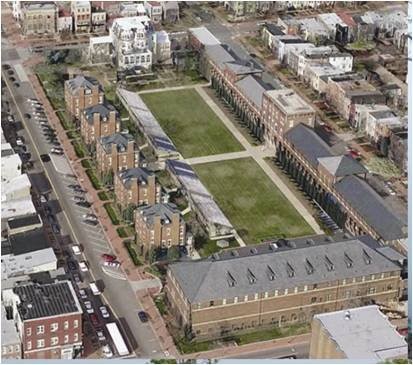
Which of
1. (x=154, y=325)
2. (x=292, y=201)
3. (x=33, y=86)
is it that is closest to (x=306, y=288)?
(x=154, y=325)

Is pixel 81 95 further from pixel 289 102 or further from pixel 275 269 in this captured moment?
pixel 275 269

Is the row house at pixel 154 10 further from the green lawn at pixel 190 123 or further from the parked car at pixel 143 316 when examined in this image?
the parked car at pixel 143 316

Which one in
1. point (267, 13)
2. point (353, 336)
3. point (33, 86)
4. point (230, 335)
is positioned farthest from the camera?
point (267, 13)

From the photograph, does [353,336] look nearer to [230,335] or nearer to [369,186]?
[230,335]

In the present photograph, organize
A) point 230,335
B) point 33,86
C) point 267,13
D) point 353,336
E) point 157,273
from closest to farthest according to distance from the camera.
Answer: point 353,336
point 230,335
point 157,273
point 33,86
point 267,13

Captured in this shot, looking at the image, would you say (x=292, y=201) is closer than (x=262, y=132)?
Yes

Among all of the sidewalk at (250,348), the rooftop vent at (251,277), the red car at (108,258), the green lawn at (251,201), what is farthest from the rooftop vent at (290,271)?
the red car at (108,258)

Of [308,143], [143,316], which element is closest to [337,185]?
[308,143]

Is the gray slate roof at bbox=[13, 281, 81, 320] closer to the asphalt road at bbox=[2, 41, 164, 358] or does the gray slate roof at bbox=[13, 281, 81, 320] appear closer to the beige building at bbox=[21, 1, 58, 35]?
the asphalt road at bbox=[2, 41, 164, 358]
